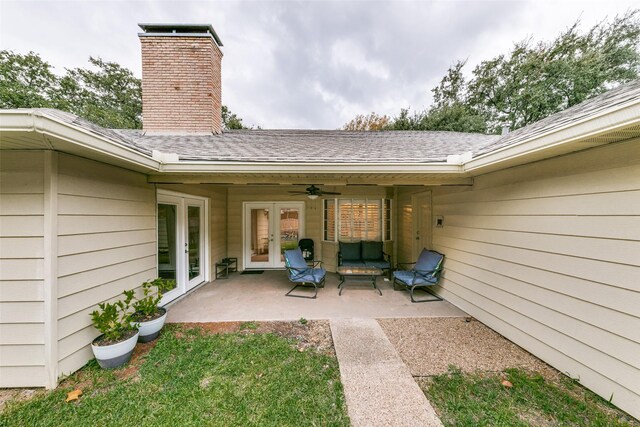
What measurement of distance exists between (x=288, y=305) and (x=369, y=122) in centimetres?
1482

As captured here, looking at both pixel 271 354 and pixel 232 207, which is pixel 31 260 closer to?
pixel 271 354

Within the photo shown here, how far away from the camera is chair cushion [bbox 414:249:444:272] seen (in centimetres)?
441

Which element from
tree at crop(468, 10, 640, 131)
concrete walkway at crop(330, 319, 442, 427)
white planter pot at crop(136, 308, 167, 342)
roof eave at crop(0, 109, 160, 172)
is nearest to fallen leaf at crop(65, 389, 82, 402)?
white planter pot at crop(136, 308, 167, 342)

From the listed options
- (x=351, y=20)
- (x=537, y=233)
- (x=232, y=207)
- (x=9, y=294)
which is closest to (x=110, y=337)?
(x=9, y=294)

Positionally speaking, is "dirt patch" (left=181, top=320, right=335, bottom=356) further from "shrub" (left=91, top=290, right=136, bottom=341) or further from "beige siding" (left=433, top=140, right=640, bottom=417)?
"beige siding" (left=433, top=140, right=640, bottom=417)

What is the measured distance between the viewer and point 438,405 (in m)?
2.01

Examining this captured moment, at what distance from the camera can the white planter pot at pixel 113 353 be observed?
2412 mm

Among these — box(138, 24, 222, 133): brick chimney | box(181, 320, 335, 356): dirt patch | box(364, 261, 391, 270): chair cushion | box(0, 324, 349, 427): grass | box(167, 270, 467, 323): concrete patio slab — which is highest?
box(138, 24, 222, 133): brick chimney

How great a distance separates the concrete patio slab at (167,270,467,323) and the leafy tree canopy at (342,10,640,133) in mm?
12681

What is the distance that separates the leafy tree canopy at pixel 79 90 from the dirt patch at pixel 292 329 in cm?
1527

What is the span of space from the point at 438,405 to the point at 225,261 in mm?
5490

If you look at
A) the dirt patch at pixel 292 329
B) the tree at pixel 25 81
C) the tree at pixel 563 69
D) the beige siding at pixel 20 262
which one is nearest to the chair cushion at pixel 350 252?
the dirt patch at pixel 292 329

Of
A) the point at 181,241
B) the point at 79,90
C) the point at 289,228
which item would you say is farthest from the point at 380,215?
the point at 79,90

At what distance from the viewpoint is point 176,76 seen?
579cm
